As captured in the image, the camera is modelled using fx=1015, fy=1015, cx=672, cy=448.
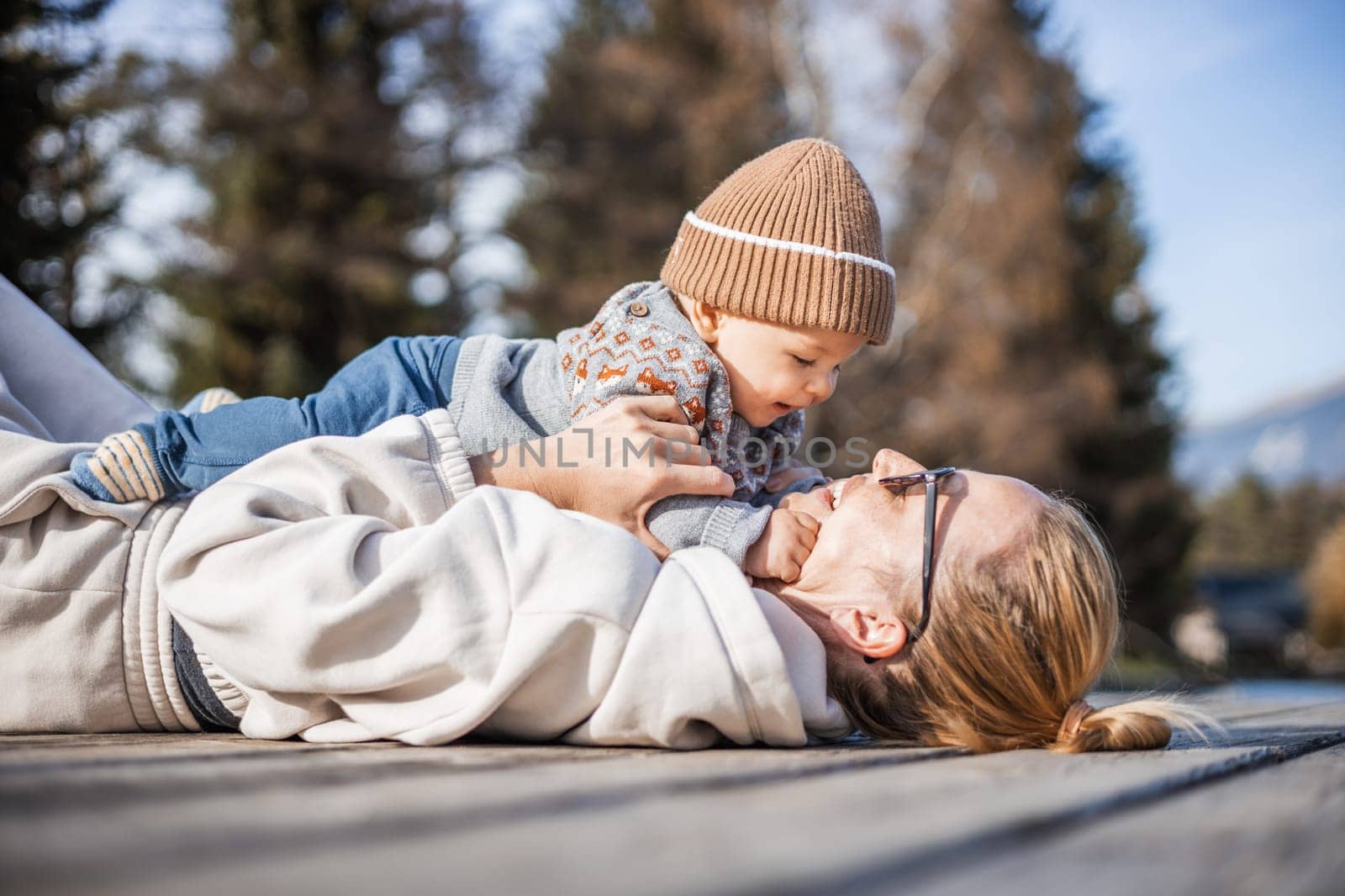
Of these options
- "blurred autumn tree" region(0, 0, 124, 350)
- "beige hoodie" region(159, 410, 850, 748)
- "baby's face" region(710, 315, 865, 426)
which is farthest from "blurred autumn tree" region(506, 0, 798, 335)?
"beige hoodie" region(159, 410, 850, 748)

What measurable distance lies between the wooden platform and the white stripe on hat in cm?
165

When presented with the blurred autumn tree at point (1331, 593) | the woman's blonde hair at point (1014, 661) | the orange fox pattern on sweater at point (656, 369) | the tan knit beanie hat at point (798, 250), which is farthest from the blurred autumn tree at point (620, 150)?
the blurred autumn tree at point (1331, 593)

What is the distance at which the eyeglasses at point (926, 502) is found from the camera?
2.31 m

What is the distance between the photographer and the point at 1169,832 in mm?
1155

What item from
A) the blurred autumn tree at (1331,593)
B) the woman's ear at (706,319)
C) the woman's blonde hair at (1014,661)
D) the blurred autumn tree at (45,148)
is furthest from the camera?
the blurred autumn tree at (1331,593)

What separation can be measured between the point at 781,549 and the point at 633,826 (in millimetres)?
1482

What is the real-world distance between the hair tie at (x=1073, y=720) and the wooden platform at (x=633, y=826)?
0.54 m

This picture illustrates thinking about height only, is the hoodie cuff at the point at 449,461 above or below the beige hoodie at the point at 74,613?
above

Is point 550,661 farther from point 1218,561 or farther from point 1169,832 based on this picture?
point 1218,561

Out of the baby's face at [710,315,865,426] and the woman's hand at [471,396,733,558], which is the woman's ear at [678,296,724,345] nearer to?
the baby's face at [710,315,865,426]

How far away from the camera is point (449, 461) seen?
232cm

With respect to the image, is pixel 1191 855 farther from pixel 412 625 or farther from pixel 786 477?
pixel 786 477

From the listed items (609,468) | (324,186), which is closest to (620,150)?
(324,186)

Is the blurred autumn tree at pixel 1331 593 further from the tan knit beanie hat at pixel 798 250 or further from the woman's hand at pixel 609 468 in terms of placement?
the woman's hand at pixel 609 468
